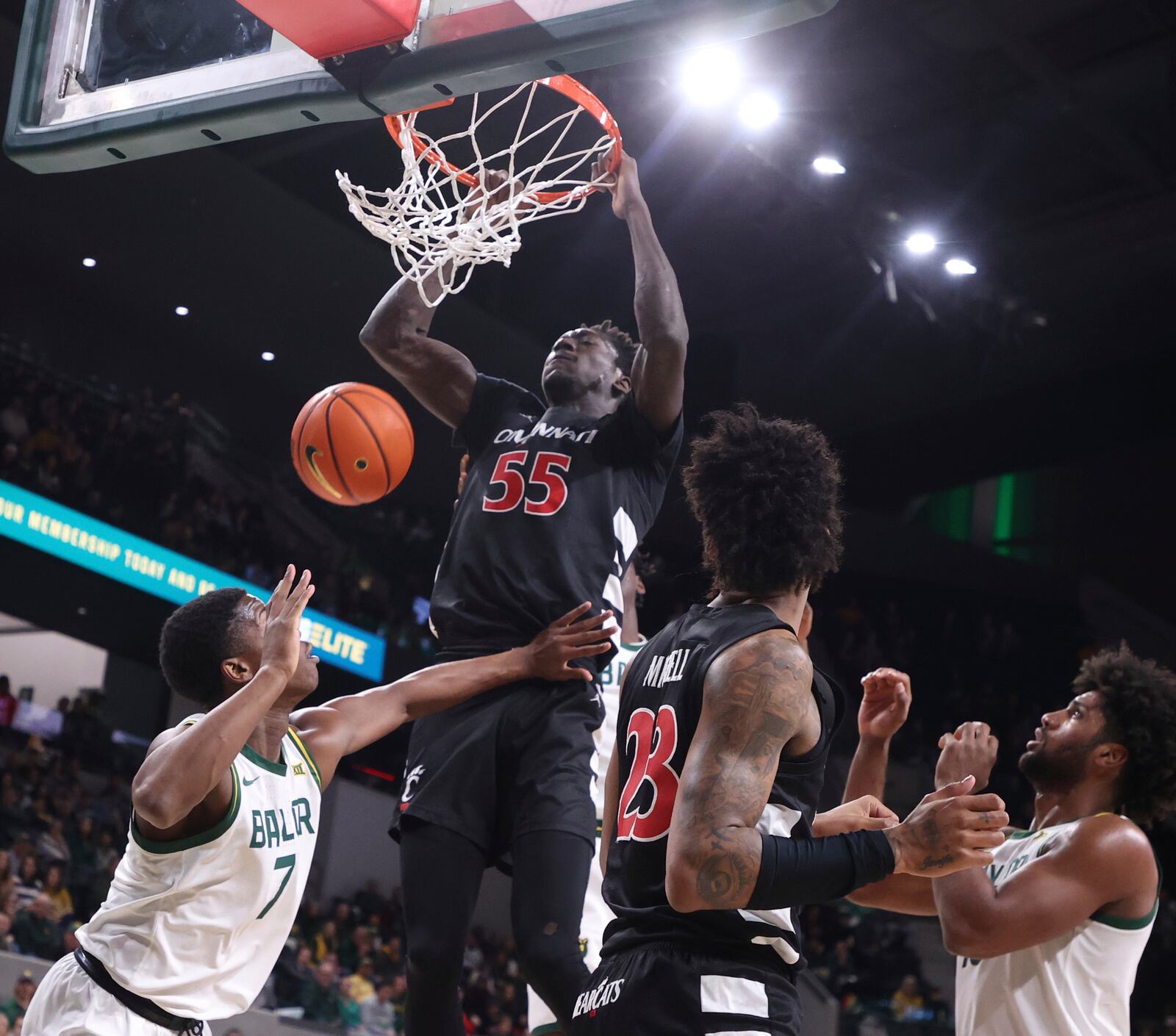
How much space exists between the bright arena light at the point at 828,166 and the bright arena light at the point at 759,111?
0.61 m

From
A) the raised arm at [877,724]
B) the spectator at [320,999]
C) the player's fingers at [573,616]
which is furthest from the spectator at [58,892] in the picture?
the raised arm at [877,724]

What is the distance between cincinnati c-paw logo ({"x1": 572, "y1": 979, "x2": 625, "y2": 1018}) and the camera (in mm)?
2387

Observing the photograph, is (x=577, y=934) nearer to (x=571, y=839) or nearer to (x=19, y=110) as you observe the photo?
(x=571, y=839)

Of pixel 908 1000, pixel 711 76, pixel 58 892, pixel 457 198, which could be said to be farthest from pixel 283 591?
pixel 908 1000

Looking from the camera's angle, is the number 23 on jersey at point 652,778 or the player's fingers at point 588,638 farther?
the player's fingers at point 588,638

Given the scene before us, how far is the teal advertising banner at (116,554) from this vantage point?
13.7 meters

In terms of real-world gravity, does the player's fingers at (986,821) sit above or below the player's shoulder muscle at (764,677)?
below

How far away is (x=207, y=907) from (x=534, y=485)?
1450mm

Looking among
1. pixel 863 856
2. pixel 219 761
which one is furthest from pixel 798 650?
pixel 219 761

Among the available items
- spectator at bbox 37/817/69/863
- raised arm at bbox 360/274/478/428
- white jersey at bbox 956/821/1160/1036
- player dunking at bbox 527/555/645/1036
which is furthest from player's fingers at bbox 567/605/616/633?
spectator at bbox 37/817/69/863

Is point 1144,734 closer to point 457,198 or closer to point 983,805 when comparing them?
point 983,805

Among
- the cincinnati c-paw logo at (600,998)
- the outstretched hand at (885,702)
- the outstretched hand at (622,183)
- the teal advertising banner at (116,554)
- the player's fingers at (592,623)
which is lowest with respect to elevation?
the cincinnati c-paw logo at (600,998)

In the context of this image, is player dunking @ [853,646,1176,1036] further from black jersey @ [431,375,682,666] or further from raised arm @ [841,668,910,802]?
black jersey @ [431,375,682,666]

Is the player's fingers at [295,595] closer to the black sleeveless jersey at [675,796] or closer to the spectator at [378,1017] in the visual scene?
the black sleeveless jersey at [675,796]
